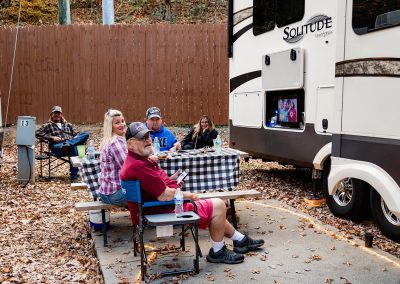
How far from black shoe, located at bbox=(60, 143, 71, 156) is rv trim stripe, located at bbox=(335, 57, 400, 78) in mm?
5314

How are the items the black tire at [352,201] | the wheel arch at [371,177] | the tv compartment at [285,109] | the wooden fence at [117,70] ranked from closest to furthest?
the wheel arch at [371,177] → the black tire at [352,201] → the tv compartment at [285,109] → the wooden fence at [117,70]

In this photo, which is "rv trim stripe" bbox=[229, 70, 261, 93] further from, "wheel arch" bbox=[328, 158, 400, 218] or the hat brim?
the hat brim

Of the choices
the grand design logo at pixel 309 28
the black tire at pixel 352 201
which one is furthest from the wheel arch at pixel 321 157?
the grand design logo at pixel 309 28

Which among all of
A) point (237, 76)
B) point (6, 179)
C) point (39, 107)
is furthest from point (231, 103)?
point (39, 107)

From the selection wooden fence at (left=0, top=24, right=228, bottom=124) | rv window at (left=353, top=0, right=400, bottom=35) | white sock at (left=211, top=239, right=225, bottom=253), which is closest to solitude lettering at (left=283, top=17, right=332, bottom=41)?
rv window at (left=353, top=0, right=400, bottom=35)

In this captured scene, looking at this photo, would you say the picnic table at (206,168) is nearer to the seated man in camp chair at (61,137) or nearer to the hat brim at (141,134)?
the hat brim at (141,134)

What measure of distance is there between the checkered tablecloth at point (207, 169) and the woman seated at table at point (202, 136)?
1.90 metres

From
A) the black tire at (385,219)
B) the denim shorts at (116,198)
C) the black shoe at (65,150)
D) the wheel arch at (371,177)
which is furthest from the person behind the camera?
the black shoe at (65,150)

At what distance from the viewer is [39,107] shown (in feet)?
42.2

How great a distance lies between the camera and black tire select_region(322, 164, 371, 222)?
5.44 metres

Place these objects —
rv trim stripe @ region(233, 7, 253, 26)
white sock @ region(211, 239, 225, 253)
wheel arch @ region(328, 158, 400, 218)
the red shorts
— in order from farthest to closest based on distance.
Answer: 1. rv trim stripe @ region(233, 7, 253, 26)
2. white sock @ region(211, 239, 225, 253)
3. the red shorts
4. wheel arch @ region(328, 158, 400, 218)

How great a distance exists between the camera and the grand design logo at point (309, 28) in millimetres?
6137

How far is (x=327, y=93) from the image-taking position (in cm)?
612

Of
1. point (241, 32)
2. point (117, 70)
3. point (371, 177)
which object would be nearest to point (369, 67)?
point (371, 177)
